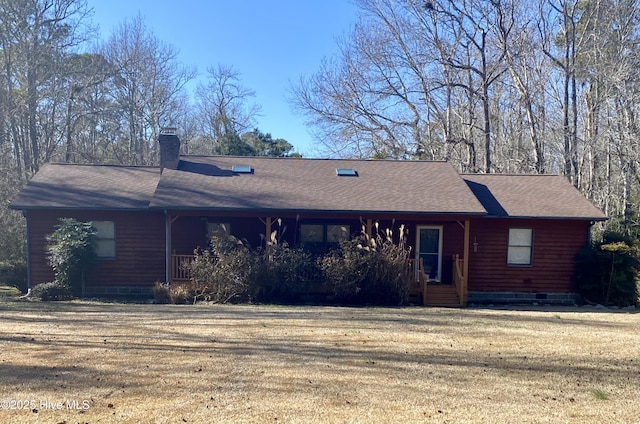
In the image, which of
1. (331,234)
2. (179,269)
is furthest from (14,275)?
(331,234)

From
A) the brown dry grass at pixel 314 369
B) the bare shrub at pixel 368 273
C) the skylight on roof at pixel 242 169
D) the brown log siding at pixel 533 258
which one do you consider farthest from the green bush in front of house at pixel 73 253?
the brown log siding at pixel 533 258

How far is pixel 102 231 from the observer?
13531 millimetres

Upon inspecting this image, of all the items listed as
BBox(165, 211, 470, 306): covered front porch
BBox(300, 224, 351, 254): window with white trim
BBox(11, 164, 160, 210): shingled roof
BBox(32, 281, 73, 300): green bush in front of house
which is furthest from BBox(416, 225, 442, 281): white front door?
BBox(32, 281, 73, 300): green bush in front of house

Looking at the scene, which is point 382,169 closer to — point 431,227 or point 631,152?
point 431,227

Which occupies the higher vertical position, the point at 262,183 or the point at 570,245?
the point at 262,183

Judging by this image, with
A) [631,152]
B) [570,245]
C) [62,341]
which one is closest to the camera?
[62,341]

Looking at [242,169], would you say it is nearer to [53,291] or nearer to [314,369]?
[53,291]

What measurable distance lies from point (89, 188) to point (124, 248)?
2499mm

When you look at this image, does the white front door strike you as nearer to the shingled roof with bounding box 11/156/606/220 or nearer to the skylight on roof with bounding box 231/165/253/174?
the shingled roof with bounding box 11/156/606/220

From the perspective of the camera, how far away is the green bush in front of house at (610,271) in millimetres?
12961

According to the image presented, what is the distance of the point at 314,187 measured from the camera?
14.1 m

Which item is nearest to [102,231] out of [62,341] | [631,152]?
[62,341]

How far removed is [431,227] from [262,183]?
5599 millimetres

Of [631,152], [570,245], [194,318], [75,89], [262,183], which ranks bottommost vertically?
[194,318]
